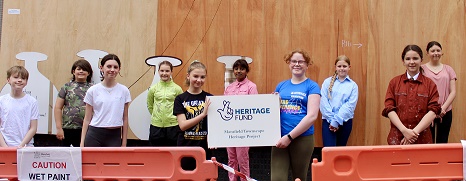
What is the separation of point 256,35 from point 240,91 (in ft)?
3.10

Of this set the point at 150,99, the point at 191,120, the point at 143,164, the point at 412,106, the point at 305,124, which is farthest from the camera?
the point at 150,99

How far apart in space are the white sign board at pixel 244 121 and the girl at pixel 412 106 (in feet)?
4.66

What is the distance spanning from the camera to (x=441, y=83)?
5.90 meters

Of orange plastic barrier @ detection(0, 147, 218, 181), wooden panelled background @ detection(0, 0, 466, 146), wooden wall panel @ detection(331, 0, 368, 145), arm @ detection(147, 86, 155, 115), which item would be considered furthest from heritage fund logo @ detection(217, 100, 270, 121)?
wooden wall panel @ detection(331, 0, 368, 145)

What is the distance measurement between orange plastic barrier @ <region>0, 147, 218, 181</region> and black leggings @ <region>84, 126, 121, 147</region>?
135 centimetres

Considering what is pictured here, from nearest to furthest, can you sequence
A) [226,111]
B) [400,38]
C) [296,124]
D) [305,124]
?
[305,124], [296,124], [226,111], [400,38]

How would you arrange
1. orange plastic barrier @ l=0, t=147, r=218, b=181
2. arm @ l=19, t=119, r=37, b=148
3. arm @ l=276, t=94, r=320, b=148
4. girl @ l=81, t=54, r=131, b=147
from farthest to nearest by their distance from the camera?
arm @ l=19, t=119, r=37, b=148, girl @ l=81, t=54, r=131, b=147, arm @ l=276, t=94, r=320, b=148, orange plastic barrier @ l=0, t=147, r=218, b=181

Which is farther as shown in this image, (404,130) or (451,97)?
(451,97)

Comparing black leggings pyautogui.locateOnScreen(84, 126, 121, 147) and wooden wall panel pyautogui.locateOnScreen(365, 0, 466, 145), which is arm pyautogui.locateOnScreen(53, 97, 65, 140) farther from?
wooden wall panel pyautogui.locateOnScreen(365, 0, 466, 145)

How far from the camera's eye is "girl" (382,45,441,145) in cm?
472

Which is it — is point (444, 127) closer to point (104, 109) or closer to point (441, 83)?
point (441, 83)

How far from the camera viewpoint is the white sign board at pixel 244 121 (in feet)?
14.2

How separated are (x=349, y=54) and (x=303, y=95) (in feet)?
7.60

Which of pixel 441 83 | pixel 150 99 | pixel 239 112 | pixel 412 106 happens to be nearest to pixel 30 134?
pixel 150 99
